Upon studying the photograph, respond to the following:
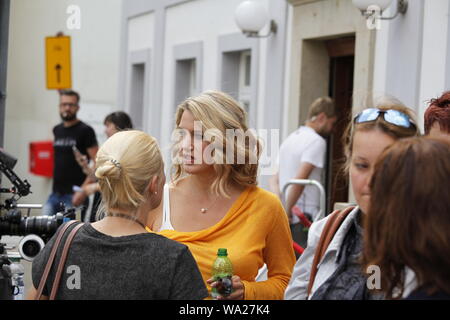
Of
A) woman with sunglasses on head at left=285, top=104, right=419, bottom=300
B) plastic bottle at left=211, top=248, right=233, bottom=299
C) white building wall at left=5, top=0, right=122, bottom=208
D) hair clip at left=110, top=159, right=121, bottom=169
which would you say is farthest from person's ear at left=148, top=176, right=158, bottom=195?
white building wall at left=5, top=0, right=122, bottom=208

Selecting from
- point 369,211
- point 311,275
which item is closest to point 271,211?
point 311,275

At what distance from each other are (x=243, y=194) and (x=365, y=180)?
45.8 inches

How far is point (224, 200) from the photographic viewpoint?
4273 mm

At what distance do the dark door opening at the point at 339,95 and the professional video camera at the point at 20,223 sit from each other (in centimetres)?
704

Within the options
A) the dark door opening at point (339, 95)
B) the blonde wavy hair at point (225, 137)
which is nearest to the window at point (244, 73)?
the dark door opening at point (339, 95)

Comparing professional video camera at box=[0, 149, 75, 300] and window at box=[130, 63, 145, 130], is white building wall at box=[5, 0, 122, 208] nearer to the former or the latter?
window at box=[130, 63, 145, 130]

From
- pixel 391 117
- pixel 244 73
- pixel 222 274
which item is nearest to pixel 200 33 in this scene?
pixel 244 73

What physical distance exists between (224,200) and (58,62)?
571 cm

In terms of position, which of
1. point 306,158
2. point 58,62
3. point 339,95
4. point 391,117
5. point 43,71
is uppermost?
point 43,71

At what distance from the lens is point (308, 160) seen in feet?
30.0

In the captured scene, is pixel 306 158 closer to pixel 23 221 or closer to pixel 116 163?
pixel 23 221

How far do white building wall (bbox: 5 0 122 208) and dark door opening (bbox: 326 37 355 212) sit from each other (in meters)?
13.0
